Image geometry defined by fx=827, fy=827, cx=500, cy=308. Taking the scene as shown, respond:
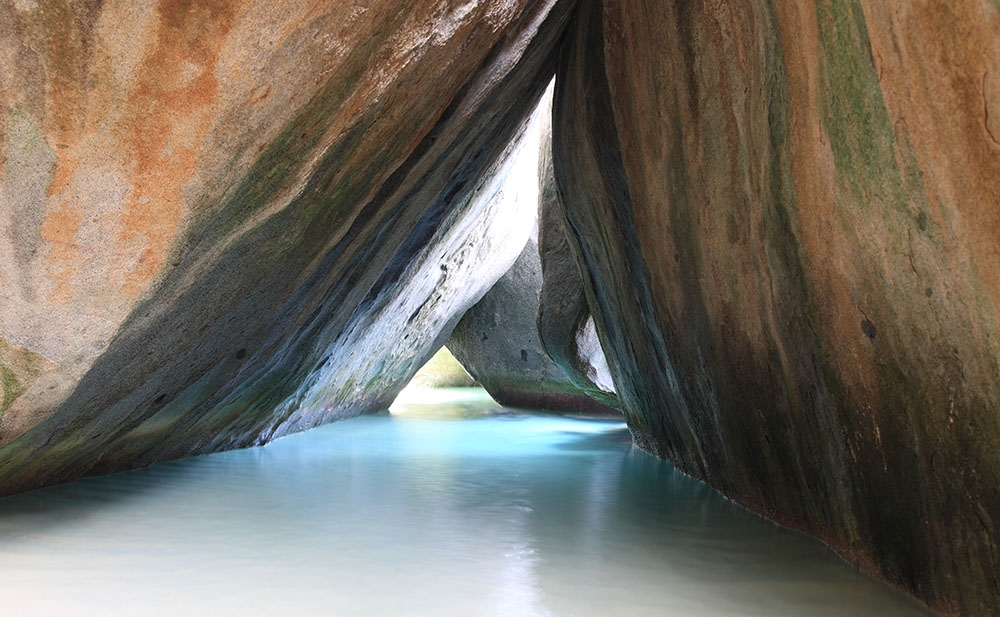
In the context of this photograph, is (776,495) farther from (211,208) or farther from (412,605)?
(211,208)

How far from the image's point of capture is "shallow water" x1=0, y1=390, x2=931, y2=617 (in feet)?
10.4

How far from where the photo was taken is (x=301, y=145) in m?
3.57

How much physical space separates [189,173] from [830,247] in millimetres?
2490

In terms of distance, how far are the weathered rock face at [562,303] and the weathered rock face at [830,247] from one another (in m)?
3.65

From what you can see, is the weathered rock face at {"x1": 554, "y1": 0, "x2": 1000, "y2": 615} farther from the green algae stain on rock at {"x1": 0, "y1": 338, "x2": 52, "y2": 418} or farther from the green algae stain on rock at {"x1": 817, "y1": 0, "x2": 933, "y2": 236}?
the green algae stain on rock at {"x1": 0, "y1": 338, "x2": 52, "y2": 418}

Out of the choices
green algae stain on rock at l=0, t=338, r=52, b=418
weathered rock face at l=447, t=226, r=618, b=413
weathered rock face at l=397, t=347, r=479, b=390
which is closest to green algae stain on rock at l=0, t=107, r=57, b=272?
green algae stain on rock at l=0, t=338, r=52, b=418

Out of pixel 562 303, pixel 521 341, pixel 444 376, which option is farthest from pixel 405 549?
pixel 444 376

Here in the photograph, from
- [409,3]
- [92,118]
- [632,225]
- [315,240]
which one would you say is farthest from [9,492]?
[632,225]

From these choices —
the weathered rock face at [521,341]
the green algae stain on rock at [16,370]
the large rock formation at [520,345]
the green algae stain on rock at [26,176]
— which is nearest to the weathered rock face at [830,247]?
the green algae stain on rock at [26,176]

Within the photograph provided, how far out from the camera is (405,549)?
3943 mm

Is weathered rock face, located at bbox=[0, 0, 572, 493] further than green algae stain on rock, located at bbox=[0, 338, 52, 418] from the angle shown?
No

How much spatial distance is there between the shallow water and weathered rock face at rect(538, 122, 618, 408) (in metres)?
3.13

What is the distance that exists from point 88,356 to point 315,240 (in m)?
1.35

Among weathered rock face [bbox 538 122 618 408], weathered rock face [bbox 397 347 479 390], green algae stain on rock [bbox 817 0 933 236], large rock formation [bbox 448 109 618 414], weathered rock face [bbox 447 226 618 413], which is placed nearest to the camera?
green algae stain on rock [bbox 817 0 933 236]
